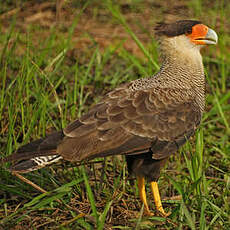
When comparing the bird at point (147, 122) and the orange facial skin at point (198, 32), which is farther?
the orange facial skin at point (198, 32)

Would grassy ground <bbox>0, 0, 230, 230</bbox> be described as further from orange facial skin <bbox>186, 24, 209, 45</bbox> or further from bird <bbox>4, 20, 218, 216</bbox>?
orange facial skin <bbox>186, 24, 209, 45</bbox>

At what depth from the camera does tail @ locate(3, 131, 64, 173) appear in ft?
10.2

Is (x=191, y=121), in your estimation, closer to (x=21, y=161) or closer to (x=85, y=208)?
(x=85, y=208)

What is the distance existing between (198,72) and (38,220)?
1749 mm

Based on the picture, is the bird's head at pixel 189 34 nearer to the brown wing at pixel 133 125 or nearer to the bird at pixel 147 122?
the bird at pixel 147 122

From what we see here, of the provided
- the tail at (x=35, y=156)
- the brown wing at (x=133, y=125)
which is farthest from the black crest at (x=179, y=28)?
the tail at (x=35, y=156)

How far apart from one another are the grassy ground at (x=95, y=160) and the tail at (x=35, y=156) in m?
0.21

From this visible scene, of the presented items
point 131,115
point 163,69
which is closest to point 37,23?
point 163,69

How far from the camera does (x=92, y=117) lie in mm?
3326

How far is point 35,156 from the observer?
3107 mm

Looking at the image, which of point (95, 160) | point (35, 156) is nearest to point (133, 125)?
point (35, 156)

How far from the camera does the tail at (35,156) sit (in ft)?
10.2

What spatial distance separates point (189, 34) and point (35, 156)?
1625mm

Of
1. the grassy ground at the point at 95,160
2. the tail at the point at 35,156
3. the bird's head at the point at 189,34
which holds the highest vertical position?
the bird's head at the point at 189,34
